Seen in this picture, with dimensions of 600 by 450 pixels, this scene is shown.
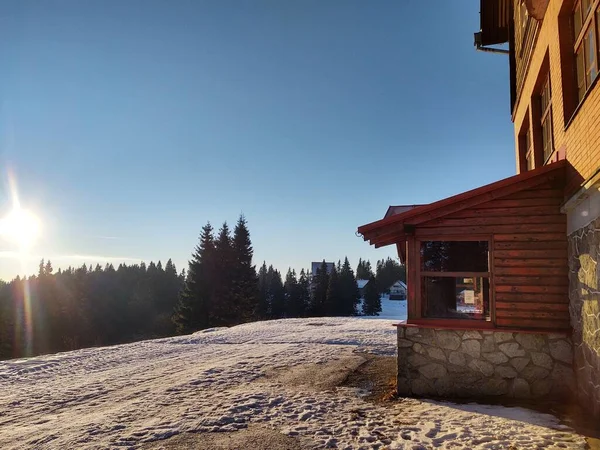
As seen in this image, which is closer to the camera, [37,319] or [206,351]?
[206,351]

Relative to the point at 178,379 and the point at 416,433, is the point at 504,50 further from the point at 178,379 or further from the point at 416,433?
the point at 178,379

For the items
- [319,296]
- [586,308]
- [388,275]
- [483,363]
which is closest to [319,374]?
[483,363]

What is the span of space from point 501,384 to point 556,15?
18.9ft

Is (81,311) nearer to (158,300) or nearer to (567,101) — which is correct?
(158,300)

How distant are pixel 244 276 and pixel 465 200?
33.2 meters

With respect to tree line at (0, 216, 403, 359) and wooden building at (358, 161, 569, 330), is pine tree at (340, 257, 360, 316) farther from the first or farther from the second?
wooden building at (358, 161, 569, 330)

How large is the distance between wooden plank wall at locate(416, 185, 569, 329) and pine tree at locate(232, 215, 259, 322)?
31.7 metres

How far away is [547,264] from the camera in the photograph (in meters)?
6.28

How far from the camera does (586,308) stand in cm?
521

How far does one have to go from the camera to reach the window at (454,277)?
24.1 ft

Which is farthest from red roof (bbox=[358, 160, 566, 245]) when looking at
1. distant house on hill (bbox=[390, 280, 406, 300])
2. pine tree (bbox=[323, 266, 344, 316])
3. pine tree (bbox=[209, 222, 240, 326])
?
distant house on hill (bbox=[390, 280, 406, 300])

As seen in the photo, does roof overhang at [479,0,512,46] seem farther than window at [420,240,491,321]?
Yes

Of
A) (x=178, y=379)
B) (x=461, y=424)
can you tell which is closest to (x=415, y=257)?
(x=461, y=424)

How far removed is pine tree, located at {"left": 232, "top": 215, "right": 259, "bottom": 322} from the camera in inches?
1449
